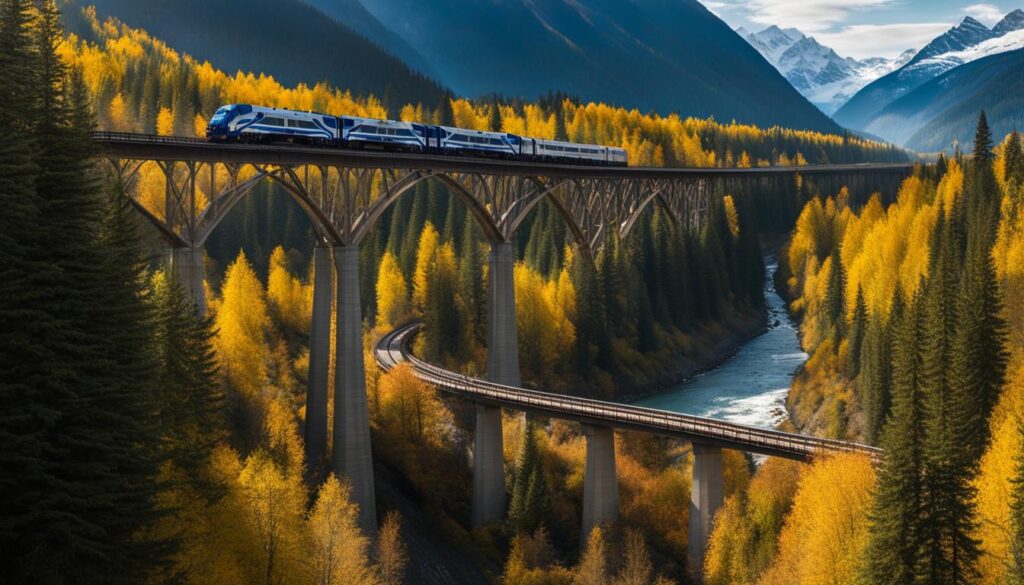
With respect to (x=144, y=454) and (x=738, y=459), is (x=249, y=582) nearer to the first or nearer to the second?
(x=144, y=454)

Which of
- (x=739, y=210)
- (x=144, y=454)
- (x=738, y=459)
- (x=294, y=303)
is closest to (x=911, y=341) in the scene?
(x=738, y=459)

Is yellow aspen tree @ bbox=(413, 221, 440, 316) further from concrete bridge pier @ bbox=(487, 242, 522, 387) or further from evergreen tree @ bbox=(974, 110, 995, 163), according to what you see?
evergreen tree @ bbox=(974, 110, 995, 163)

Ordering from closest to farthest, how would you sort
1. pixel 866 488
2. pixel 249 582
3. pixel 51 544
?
pixel 51 544 < pixel 249 582 < pixel 866 488

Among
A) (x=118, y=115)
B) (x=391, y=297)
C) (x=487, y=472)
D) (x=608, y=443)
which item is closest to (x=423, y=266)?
(x=391, y=297)

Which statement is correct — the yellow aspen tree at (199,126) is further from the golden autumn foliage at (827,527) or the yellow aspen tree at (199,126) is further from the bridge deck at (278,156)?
the golden autumn foliage at (827,527)

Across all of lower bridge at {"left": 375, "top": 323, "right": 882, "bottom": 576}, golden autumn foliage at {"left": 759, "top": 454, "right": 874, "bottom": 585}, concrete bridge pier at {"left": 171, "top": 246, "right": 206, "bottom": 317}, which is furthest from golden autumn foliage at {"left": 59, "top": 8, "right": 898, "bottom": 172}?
golden autumn foliage at {"left": 759, "top": 454, "right": 874, "bottom": 585}

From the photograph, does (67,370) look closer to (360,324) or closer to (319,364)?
(360,324)
